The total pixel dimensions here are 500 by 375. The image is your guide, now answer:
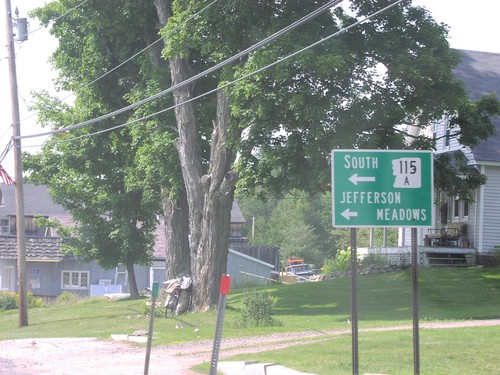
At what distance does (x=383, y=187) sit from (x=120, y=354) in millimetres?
9317

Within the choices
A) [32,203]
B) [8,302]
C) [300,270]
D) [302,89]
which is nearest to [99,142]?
[8,302]

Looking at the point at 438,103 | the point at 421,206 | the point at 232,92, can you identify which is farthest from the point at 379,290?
the point at 421,206

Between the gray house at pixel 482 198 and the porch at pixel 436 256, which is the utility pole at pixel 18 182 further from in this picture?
the gray house at pixel 482 198

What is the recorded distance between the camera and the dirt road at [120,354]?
50.3ft

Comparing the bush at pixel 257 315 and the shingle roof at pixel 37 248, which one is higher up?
the shingle roof at pixel 37 248

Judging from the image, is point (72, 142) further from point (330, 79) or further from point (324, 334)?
point (324, 334)

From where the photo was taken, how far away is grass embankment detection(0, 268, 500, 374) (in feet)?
43.5

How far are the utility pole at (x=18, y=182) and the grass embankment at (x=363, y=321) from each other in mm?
912

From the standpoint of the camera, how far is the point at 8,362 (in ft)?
55.7

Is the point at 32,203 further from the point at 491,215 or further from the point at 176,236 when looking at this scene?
the point at 491,215

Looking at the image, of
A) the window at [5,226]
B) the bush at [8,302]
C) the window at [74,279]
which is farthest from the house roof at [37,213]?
the bush at [8,302]

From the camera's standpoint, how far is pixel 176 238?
3020cm

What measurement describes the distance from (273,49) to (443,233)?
51.5 ft

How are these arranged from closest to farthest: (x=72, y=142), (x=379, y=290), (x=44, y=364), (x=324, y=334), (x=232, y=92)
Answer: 1. (x=44, y=364)
2. (x=324, y=334)
3. (x=232, y=92)
4. (x=379, y=290)
5. (x=72, y=142)
